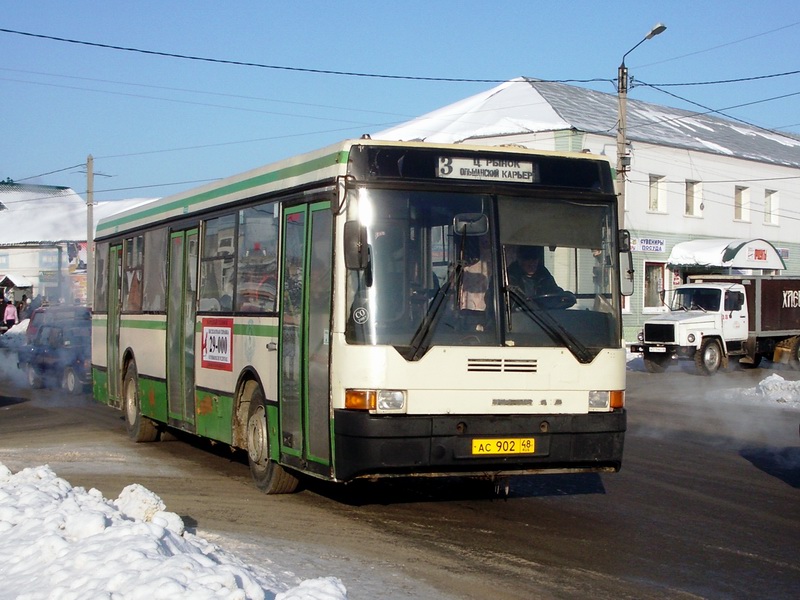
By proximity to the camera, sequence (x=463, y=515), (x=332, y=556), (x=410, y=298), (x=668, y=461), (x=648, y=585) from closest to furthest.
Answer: (x=648, y=585) < (x=332, y=556) < (x=410, y=298) < (x=463, y=515) < (x=668, y=461)

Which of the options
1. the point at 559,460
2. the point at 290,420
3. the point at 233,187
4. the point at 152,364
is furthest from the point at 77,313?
the point at 559,460

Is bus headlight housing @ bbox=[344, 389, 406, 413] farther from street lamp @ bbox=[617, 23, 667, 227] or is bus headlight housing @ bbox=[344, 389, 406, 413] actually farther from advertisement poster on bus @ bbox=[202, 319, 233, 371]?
street lamp @ bbox=[617, 23, 667, 227]

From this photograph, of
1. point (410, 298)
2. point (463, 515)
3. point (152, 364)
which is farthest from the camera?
point (152, 364)

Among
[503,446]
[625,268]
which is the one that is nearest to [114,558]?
[503,446]

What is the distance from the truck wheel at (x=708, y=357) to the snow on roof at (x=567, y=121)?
470 inches

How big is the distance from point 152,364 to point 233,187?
3524 mm

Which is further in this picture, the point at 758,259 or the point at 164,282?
the point at 758,259

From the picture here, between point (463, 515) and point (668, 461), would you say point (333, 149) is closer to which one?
point (463, 515)

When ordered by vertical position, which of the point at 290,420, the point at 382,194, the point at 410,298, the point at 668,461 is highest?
the point at 382,194

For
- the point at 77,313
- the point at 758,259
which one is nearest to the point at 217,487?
the point at 77,313

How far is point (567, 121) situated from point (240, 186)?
30.5 m

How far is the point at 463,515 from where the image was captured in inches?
365

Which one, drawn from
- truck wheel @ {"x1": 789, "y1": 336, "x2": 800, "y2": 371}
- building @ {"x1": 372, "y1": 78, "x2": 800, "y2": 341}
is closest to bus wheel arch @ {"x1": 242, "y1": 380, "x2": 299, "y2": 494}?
truck wheel @ {"x1": 789, "y1": 336, "x2": 800, "y2": 371}

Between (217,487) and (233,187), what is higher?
(233,187)
